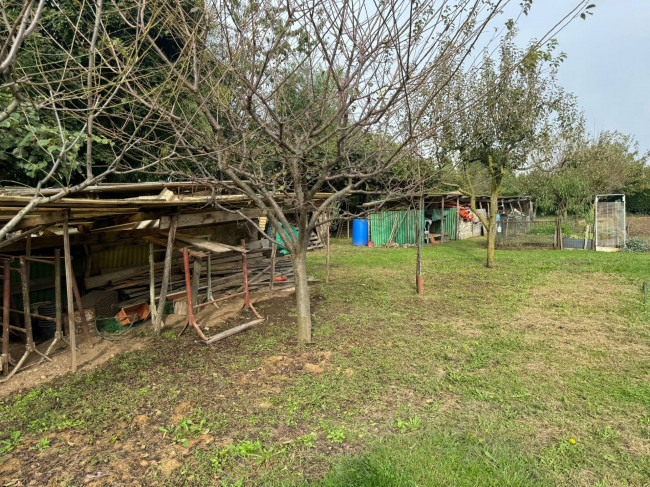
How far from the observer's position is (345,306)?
7.58m

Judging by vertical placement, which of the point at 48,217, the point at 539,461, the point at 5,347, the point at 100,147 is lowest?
the point at 539,461

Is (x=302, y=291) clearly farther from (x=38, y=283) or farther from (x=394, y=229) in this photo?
(x=394, y=229)

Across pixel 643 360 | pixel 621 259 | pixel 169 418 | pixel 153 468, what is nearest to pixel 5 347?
pixel 169 418

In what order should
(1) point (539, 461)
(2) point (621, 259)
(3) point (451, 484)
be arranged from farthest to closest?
(2) point (621, 259) < (1) point (539, 461) < (3) point (451, 484)

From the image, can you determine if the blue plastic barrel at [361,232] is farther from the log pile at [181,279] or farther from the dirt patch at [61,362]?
the dirt patch at [61,362]

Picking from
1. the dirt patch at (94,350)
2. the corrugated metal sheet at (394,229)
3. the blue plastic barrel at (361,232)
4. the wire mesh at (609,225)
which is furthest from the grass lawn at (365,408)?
the blue plastic barrel at (361,232)

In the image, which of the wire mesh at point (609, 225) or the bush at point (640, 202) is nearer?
the wire mesh at point (609, 225)

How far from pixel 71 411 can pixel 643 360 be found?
671 cm

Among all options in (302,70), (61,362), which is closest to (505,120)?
(302,70)

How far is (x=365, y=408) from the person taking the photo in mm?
3848

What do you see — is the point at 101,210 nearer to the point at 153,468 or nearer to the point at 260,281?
the point at 153,468

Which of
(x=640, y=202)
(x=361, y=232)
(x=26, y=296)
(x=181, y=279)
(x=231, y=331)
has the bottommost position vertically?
(x=231, y=331)

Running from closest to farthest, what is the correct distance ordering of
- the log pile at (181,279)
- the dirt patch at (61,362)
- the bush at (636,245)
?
the dirt patch at (61,362) < the log pile at (181,279) < the bush at (636,245)

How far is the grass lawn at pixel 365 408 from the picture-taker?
2.92m
